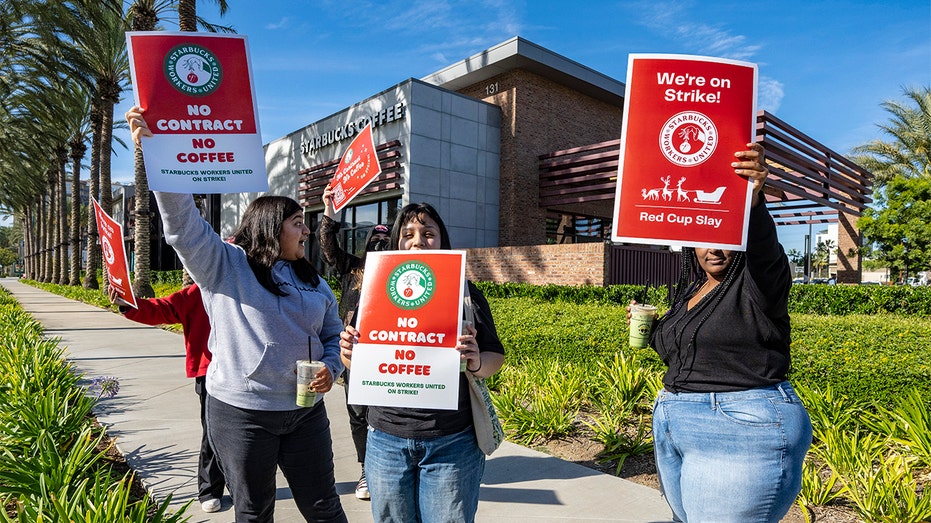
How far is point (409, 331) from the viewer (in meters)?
2.19

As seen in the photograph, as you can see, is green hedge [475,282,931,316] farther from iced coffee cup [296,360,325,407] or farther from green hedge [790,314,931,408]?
iced coffee cup [296,360,325,407]

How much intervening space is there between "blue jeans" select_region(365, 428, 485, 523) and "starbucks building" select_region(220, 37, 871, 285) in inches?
487

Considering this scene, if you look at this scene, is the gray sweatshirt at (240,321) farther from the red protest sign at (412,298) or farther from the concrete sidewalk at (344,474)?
the concrete sidewalk at (344,474)

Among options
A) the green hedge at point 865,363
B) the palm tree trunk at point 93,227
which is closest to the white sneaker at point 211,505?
the green hedge at point 865,363

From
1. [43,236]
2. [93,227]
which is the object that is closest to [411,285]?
[93,227]

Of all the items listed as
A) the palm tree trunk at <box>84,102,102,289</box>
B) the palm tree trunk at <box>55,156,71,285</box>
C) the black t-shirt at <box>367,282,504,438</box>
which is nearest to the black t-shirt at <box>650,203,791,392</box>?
the black t-shirt at <box>367,282,504,438</box>

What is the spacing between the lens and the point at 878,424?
13.4 ft

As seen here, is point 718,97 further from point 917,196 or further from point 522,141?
point 917,196

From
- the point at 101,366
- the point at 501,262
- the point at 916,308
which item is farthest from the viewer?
the point at 501,262

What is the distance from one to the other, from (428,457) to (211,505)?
2.21m

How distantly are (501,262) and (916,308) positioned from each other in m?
9.72

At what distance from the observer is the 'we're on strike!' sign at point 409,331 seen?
7.06ft

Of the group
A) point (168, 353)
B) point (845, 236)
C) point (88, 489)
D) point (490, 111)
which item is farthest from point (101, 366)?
point (845, 236)

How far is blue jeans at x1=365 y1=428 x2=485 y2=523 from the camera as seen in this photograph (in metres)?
2.15
